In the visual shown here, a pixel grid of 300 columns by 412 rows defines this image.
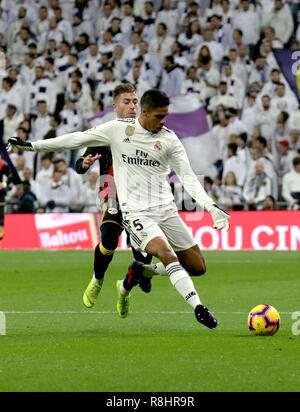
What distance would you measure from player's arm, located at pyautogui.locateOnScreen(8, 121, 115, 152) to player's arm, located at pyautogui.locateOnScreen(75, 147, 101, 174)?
0.22 meters

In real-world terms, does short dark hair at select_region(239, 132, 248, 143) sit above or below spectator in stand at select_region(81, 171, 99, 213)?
above

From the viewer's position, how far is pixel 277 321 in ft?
33.3

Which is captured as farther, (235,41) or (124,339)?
(235,41)

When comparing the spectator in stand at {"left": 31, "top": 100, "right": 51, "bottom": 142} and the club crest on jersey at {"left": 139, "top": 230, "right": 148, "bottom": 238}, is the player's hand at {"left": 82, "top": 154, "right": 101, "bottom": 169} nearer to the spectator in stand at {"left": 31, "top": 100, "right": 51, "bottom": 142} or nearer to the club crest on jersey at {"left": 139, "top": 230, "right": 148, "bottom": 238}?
the club crest on jersey at {"left": 139, "top": 230, "right": 148, "bottom": 238}

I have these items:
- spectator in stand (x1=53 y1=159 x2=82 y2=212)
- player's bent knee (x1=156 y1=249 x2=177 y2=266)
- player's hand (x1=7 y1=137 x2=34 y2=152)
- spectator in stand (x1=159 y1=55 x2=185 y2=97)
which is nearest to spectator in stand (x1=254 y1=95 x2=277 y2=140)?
spectator in stand (x1=159 y1=55 x2=185 y2=97)

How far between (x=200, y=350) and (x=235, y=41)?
1729cm

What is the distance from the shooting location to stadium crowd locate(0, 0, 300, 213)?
23.7 m

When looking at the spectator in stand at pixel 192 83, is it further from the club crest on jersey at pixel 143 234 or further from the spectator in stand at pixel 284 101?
the club crest on jersey at pixel 143 234

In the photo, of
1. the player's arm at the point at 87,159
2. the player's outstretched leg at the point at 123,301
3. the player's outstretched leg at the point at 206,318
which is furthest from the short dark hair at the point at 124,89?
the player's outstretched leg at the point at 206,318
